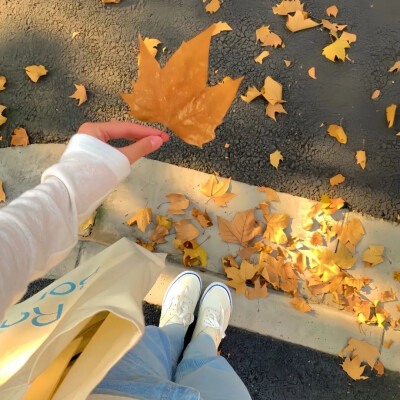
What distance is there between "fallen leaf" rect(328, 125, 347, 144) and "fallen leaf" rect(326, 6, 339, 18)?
71 cm

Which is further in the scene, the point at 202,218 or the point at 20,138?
the point at 20,138

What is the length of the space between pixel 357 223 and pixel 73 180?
1.70 m

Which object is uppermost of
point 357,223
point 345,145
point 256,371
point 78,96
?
point 78,96

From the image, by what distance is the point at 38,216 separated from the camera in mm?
995

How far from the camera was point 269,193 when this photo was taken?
230cm

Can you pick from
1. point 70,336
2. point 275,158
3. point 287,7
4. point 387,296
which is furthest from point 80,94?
point 387,296

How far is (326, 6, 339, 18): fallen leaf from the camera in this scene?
2448 mm

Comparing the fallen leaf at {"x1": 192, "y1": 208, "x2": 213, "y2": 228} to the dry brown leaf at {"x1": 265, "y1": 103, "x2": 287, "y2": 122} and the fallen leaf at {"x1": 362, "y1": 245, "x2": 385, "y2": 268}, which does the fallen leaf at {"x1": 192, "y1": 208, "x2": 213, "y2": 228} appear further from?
the fallen leaf at {"x1": 362, "y1": 245, "x2": 385, "y2": 268}

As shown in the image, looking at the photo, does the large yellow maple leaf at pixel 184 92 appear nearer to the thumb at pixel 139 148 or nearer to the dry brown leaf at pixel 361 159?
the thumb at pixel 139 148

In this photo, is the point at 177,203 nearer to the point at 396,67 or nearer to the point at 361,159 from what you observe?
the point at 361,159

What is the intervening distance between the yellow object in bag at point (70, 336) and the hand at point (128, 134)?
0.40 m

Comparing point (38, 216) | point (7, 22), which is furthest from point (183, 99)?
point (7, 22)

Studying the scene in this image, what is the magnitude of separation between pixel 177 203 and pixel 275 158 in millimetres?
631

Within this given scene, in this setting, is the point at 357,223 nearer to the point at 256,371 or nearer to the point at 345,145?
the point at 345,145
